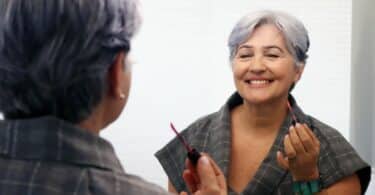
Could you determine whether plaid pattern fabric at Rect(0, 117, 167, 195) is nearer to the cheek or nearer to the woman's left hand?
the woman's left hand

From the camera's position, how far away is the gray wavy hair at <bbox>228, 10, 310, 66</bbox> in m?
1.52

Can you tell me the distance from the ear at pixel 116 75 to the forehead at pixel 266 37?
81 cm

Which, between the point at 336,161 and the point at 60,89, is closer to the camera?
the point at 60,89

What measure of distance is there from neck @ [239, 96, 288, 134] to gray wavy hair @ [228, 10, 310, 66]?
0.13m

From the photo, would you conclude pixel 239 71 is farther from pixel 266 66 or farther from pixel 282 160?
pixel 282 160

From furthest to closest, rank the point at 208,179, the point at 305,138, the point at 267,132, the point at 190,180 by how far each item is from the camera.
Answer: the point at 267,132 → the point at 305,138 → the point at 190,180 → the point at 208,179

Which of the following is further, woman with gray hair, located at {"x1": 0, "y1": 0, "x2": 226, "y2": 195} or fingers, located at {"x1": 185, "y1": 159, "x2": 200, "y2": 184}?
fingers, located at {"x1": 185, "y1": 159, "x2": 200, "y2": 184}

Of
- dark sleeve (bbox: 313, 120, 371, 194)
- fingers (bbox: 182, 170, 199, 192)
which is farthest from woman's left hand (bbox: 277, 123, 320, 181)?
fingers (bbox: 182, 170, 199, 192)

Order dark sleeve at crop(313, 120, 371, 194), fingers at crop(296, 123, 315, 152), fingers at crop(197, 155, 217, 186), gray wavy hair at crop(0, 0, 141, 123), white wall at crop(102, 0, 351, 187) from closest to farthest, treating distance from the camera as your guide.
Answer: gray wavy hair at crop(0, 0, 141, 123) → fingers at crop(197, 155, 217, 186) → fingers at crop(296, 123, 315, 152) → dark sleeve at crop(313, 120, 371, 194) → white wall at crop(102, 0, 351, 187)

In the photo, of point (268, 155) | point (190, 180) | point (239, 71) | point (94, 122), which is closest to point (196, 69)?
point (239, 71)

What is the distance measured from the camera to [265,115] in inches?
62.2

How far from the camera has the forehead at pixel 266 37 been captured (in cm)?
152

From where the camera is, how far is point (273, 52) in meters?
1.53

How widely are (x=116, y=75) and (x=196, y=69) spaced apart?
4.38 ft
